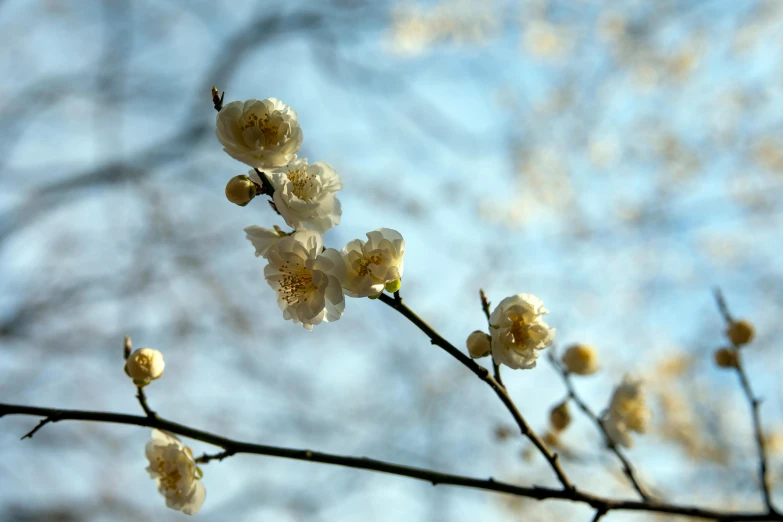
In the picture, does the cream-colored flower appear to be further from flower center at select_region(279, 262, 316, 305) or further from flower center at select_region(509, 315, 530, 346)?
flower center at select_region(279, 262, 316, 305)

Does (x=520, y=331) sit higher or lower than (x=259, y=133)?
lower

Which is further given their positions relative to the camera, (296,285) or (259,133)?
(296,285)

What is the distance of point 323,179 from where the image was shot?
1.20 metres

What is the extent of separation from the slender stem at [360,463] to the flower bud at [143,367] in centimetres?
14

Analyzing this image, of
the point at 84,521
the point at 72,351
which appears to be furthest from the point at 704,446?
the point at 72,351

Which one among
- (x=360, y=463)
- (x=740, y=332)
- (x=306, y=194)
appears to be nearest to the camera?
(x=360, y=463)

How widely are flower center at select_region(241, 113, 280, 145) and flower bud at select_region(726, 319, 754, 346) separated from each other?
1.50 m

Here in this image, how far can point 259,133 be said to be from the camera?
1.09m

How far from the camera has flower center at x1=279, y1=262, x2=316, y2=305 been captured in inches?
45.4

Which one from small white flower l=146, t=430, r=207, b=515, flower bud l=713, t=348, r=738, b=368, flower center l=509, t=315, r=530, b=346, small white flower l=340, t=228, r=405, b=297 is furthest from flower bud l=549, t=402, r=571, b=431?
small white flower l=146, t=430, r=207, b=515

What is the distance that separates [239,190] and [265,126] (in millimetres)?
138

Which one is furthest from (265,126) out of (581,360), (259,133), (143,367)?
(581,360)

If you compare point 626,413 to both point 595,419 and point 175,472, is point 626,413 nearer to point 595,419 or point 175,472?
point 595,419

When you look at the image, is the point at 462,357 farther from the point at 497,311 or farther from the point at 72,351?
the point at 72,351
